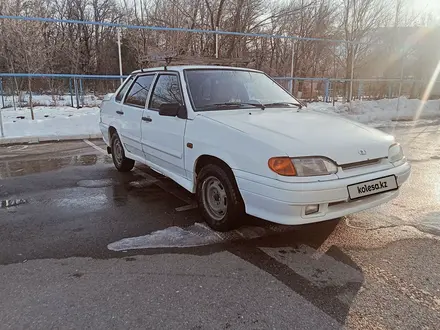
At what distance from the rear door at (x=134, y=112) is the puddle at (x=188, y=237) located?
1684 mm

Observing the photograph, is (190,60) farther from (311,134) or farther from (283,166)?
(283,166)

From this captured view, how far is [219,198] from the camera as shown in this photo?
11.8 feet

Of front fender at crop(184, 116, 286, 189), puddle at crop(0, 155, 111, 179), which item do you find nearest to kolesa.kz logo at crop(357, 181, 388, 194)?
front fender at crop(184, 116, 286, 189)

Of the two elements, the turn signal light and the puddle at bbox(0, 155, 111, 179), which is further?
the puddle at bbox(0, 155, 111, 179)

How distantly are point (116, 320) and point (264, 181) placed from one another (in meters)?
1.50

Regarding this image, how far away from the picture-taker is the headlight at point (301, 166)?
2.87 m

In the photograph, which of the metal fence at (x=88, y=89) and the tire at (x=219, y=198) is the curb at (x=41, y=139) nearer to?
the metal fence at (x=88, y=89)

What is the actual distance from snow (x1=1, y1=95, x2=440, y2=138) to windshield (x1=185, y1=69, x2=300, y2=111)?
3009mm

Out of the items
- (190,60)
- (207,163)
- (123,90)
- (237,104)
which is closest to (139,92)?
(123,90)

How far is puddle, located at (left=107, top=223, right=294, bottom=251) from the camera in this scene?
10.9 ft

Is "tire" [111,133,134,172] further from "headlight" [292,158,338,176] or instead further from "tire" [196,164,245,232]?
"headlight" [292,158,338,176]

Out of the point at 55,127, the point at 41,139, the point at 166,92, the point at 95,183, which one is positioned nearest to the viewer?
the point at 166,92

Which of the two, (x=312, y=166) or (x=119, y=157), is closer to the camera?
(x=312, y=166)

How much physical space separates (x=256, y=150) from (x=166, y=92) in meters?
1.86
